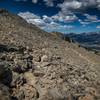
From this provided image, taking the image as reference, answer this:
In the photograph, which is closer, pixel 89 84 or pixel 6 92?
pixel 6 92

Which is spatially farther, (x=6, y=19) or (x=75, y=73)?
(x=6, y=19)

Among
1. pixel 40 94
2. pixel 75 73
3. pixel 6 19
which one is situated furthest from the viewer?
pixel 6 19

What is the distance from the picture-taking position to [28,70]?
3212 centimetres

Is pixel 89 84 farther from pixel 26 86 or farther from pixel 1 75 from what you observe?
pixel 1 75

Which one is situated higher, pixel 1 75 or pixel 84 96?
pixel 1 75

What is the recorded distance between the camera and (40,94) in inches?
1009

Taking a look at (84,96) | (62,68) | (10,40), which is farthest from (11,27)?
(84,96)

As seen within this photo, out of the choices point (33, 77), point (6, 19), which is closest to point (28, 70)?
point (33, 77)

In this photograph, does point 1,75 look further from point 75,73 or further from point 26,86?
point 75,73

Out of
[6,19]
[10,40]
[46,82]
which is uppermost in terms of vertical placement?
[6,19]

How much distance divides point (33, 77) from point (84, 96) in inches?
270

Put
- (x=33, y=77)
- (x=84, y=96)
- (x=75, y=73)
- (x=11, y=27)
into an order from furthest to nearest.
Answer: (x=11, y=27)
(x=75, y=73)
(x=33, y=77)
(x=84, y=96)

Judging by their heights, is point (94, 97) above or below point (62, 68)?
below

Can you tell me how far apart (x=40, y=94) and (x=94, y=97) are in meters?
6.98
